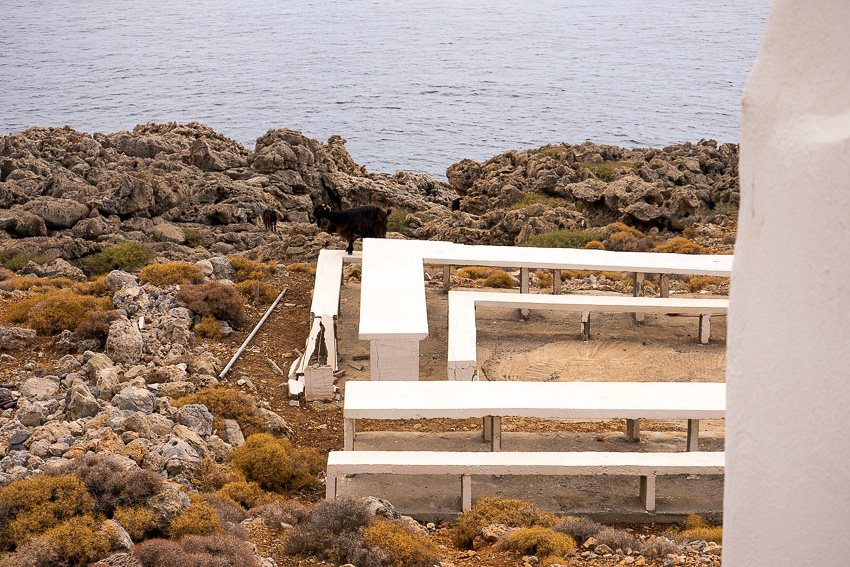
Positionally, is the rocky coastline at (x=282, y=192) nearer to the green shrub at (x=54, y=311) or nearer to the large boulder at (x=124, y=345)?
the green shrub at (x=54, y=311)

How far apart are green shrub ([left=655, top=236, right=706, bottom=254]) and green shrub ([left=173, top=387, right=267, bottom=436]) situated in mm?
10227

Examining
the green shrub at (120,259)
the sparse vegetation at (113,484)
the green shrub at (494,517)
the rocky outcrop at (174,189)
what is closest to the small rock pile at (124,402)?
the sparse vegetation at (113,484)

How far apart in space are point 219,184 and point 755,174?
22.2m

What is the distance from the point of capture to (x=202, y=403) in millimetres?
7961

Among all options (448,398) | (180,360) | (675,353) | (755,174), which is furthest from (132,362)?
(755,174)

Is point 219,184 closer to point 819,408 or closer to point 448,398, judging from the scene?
point 448,398

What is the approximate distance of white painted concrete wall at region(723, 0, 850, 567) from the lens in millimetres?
1541

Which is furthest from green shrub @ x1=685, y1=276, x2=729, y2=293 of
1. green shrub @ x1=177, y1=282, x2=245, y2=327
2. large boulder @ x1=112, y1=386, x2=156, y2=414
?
large boulder @ x1=112, y1=386, x2=156, y2=414

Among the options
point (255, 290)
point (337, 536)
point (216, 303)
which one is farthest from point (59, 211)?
point (337, 536)

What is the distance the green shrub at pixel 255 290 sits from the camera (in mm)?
11914

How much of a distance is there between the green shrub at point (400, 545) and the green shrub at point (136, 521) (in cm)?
136

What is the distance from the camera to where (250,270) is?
13211 millimetres

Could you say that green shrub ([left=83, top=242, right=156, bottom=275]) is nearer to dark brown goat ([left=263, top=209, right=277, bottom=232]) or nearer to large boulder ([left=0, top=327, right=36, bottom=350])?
dark brown goat ([left=263, top=209, right=277, bottom=232])

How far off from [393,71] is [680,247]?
225ft
